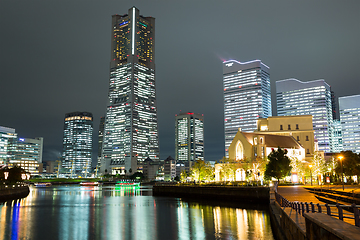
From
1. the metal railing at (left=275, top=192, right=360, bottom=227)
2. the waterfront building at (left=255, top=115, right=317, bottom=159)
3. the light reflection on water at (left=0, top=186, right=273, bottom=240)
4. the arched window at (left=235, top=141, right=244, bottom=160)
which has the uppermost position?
the waterfront building at (left=255, top=115, right=317, bottom=159)

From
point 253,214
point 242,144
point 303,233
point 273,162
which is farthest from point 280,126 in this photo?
point 303,233

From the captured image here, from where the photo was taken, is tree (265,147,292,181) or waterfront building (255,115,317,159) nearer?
tree (265,147,292,181)

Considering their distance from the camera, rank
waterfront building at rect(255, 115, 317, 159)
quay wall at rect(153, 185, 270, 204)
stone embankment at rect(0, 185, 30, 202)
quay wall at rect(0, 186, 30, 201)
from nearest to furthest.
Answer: quay wall at rect(153, 185, 270, 204) → stone embankment at rect(0, 185, 30, 202) → quay wall at rect(0, 186, 30, 201) → waterfront building at rect(255, 115, 317, 159)

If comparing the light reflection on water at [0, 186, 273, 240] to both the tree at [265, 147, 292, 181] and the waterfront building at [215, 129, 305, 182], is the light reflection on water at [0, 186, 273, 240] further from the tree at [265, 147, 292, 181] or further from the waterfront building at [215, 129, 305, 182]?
the waterfront building at [215, 129, 305, 182]

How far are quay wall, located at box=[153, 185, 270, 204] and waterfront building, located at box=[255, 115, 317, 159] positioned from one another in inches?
2541

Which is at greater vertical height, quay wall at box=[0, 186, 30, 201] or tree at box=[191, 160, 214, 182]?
tree at box=[191, 160, 214, 182]

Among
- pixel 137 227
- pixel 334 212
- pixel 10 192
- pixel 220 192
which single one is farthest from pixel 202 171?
pixel 334 212

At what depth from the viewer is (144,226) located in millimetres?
42656

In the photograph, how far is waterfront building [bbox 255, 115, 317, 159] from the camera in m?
145

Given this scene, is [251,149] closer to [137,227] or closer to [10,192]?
[10,192]

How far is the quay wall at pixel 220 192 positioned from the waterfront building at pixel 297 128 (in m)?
64.5

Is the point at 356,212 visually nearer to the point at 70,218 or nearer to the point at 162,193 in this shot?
the point at 70,218

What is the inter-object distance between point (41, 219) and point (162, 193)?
206 ft

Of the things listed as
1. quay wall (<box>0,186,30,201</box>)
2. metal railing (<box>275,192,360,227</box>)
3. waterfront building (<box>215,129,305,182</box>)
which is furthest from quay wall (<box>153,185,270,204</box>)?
quay wall (<box>0,186,30,201</box>)
